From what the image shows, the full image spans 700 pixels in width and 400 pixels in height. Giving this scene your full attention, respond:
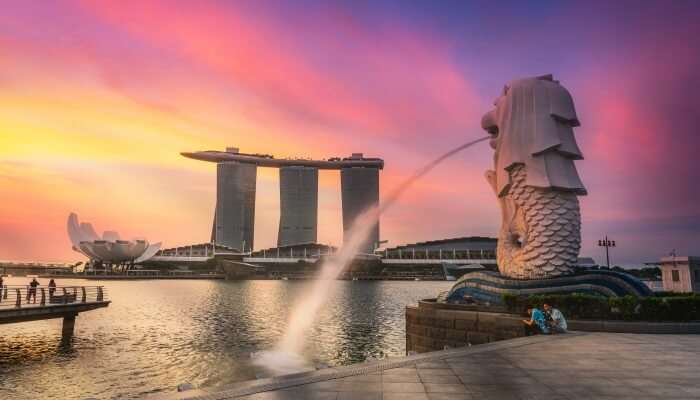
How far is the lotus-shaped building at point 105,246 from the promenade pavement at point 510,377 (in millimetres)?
160037

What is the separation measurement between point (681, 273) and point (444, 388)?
136 ft

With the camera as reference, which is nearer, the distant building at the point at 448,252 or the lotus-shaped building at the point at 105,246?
the lotus-shaped building at the point at 105,246

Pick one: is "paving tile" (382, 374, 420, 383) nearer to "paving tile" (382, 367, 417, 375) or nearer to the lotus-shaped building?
"paving tile" (382, 367, 417, 375)

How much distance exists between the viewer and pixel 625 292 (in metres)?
23.2

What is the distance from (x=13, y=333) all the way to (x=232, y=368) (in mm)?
19420

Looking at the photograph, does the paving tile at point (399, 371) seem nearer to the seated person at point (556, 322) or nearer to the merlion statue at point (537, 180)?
the seated person at point (556, 322)

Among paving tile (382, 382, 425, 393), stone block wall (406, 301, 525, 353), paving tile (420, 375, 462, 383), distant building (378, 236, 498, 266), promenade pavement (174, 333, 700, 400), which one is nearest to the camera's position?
promenade pavement (174, 333, 700, 400)

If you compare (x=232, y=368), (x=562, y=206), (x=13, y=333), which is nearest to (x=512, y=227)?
(x=562, y=206)

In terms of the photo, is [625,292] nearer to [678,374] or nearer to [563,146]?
[563,146]

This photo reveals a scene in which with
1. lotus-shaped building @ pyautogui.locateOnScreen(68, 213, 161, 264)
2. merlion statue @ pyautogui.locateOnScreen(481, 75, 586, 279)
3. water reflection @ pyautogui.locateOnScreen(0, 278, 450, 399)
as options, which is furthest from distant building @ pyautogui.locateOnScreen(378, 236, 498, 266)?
merlion statue @ pyautogui.locateOnScreen(481, 75, 586, 279)

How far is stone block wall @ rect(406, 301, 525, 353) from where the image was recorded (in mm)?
18188

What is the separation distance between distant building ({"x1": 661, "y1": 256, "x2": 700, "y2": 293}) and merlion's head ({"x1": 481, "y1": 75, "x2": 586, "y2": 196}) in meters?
20.6

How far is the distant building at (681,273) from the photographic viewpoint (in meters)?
39.3

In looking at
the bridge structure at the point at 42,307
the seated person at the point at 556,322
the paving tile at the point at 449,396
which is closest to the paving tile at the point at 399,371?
the paving tile at the point at 449,396
